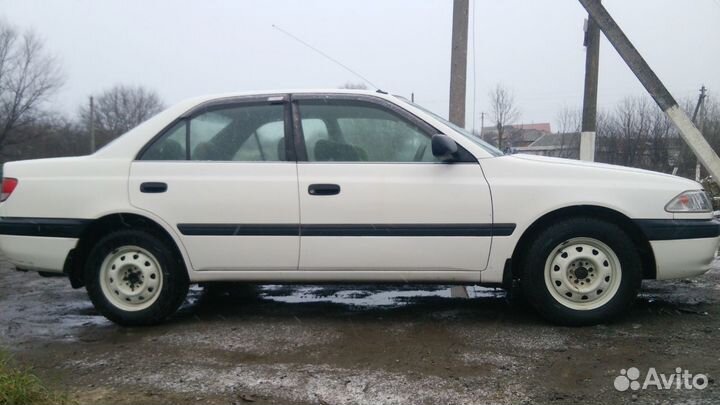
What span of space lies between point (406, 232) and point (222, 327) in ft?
4.92

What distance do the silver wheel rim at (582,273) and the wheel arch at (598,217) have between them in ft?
0.57

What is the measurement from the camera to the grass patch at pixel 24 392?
7.76ft

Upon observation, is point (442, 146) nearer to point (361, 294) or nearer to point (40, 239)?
point (361, 294)

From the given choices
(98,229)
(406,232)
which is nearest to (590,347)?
(406,232)

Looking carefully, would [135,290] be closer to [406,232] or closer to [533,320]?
[406,232]

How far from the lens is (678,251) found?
11.8 ft

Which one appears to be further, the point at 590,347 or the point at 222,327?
the point at 222,327

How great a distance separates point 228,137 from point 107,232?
1114mm

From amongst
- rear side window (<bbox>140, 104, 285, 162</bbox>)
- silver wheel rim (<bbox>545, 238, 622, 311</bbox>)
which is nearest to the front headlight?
silver wheel rim (<bbox>545, 238, 622, 311</bbox>)

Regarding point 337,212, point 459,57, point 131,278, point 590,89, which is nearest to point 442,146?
point 337,212

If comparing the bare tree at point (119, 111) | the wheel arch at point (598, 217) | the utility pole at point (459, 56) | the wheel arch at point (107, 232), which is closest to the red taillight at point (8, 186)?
the wheel arch at point (107, 232)

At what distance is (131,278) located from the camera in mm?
3846

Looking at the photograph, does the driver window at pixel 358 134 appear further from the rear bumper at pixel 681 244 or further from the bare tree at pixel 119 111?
the bare tree at pixel 119 111

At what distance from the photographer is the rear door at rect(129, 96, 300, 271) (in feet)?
12.1
